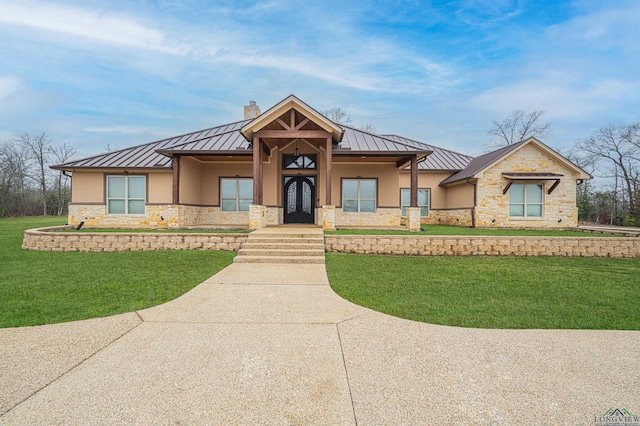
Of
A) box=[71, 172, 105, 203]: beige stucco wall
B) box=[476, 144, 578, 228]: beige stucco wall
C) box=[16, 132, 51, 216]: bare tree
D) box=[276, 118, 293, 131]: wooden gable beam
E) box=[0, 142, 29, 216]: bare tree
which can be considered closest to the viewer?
box=[276, 118, 293, 131]: wooden gable beam

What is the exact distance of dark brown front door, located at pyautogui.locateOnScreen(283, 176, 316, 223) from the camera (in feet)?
47.5

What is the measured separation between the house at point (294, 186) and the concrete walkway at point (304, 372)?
10.1 meters

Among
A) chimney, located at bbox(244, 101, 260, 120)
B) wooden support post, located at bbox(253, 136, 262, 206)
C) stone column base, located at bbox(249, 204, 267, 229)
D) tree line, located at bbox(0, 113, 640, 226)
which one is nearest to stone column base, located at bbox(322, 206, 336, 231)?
stone column base, located at bbox(249, 204, 267, 229)

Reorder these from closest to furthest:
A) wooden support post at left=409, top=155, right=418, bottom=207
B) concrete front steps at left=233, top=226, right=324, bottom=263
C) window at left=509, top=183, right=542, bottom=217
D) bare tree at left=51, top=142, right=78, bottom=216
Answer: concrete front steps at left=233, top=226, right=324, bottom=263 → wooden support post at left=409, top=155, right=418, bottom=207 → window at left=509, top=183, right=542, bottom=217 → bare tree at left=51, top=142, right=78, bottom=216

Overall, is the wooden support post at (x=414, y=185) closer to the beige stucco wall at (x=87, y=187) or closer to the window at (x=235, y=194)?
the window at (x=235, y=194)

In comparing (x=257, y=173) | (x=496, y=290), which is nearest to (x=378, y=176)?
(x=257, y=173)

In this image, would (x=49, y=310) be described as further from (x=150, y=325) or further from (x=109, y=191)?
(x=109, y=191)

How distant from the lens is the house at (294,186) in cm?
1352

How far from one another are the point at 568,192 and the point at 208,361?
1811 cm

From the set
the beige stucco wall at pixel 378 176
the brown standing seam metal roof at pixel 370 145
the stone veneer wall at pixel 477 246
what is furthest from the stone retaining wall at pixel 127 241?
the beige stucco wall at pixel 378 176

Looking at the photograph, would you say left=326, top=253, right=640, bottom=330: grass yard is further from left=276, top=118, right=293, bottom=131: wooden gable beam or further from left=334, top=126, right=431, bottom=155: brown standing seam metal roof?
left=276, top=118, right=293, bottom=131: wooden gable beam

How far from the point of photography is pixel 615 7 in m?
11.5

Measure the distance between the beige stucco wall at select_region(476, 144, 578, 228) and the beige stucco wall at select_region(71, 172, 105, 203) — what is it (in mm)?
18103

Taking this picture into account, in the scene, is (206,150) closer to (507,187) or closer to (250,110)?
(250,110)
